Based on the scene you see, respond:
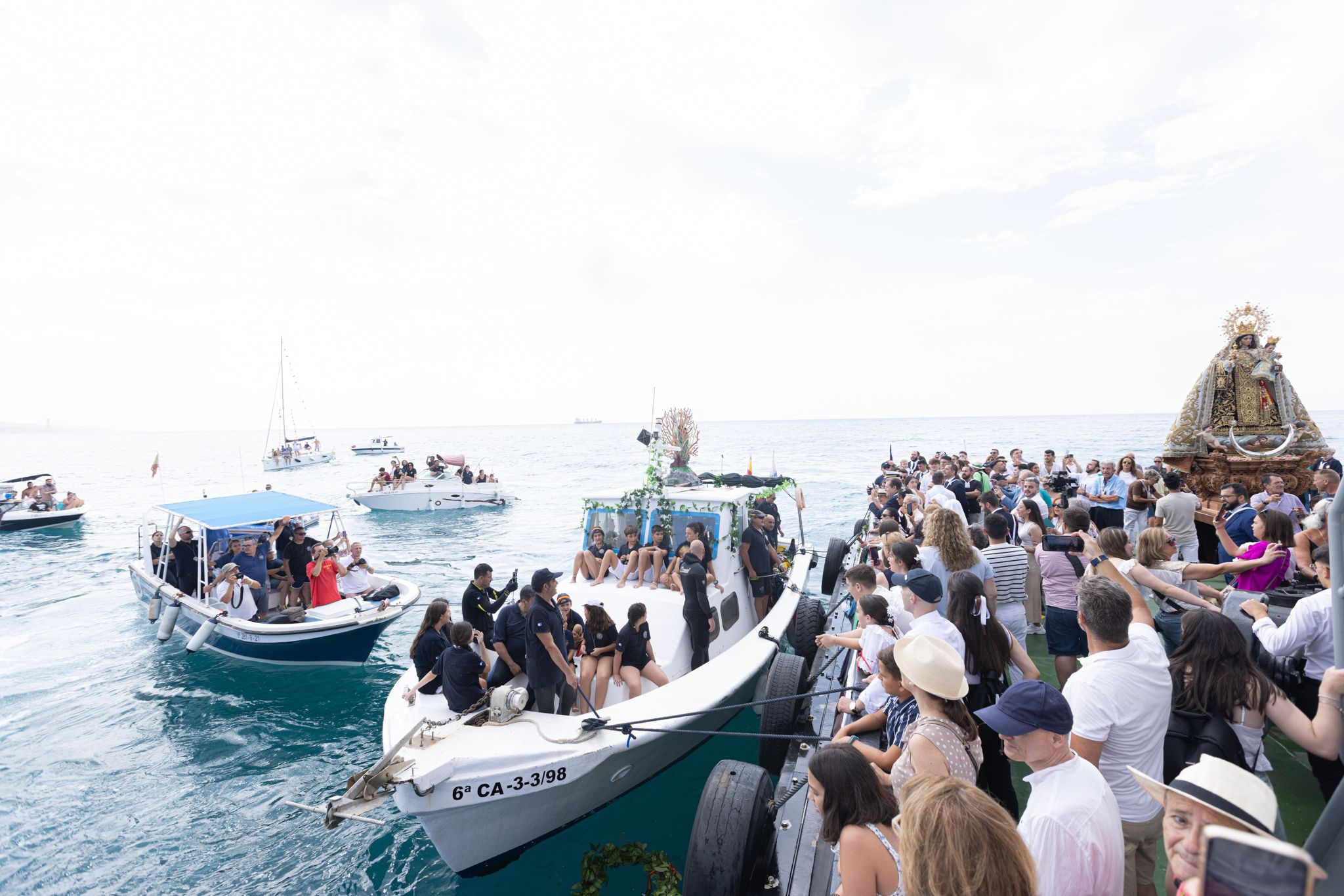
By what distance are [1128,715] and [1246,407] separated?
35.7ft

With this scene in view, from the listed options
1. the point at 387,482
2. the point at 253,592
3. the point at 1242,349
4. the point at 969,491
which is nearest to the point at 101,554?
the point at 387,482

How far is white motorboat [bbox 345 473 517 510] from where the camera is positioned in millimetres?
29891

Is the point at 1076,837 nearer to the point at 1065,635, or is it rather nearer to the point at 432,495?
the point at 1065,635

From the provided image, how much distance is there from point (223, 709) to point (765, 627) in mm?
7800

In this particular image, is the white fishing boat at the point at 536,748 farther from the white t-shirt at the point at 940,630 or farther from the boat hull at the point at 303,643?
the boat hull at the point at 303,643

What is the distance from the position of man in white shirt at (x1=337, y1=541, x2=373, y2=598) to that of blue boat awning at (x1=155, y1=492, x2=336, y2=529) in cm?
104

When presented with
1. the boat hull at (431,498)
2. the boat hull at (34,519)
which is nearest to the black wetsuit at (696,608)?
the boat hull at (431,498)

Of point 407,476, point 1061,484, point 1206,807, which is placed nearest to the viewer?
point 1206,807

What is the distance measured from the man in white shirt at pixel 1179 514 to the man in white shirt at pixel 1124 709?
204 inches

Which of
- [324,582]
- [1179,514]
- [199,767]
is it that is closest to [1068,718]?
[1179,514]

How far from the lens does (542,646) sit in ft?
17.3

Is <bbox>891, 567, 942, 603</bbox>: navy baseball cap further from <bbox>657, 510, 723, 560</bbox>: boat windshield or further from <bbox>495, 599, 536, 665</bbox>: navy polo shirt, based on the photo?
<bbox>657, 510, 723, 560</bbox>: boat windshield

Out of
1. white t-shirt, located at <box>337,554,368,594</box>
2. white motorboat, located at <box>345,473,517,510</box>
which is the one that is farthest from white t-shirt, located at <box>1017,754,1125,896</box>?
white motorboat, located at <box>345,473,517,510</box>

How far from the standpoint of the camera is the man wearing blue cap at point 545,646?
5184 millimetres
